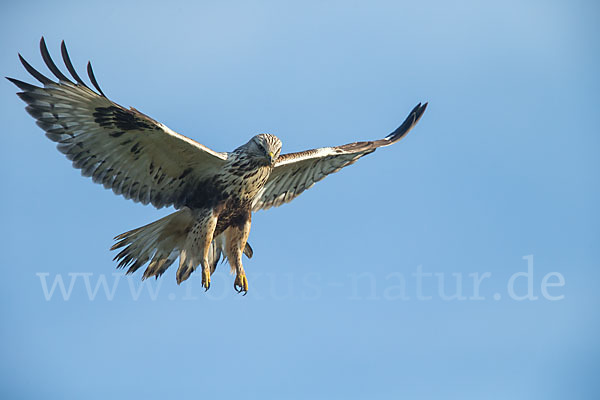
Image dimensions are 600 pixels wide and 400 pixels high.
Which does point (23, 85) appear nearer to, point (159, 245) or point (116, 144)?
point (116, 144)

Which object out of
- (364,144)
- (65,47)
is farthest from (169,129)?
(364,144)

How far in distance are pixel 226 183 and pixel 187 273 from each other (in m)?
1.11

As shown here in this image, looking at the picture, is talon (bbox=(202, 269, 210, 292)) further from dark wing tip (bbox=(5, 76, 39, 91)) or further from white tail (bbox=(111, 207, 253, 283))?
dark wing tip (bbox=(5, 76, 39, 91))

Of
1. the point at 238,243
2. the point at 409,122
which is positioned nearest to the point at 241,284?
the point at 238,243

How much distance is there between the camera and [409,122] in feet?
43.2

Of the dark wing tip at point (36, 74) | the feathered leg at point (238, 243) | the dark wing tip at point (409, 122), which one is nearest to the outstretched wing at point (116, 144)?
the dark wing tip at point (36, 74)

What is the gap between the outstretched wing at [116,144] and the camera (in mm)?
10250

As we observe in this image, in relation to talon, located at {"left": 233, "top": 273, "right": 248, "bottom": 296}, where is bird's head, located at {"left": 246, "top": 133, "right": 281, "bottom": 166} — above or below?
above

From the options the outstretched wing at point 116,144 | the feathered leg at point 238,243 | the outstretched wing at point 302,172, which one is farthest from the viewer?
the outstretched wing at point 302,172

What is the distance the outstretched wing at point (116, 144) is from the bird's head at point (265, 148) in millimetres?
332

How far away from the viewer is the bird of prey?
1030 centimetres

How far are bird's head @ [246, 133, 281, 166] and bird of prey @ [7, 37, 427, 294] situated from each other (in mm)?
10

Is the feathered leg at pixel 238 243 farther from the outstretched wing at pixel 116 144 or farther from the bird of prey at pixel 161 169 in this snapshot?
the outstretched wing at pixel 116 144

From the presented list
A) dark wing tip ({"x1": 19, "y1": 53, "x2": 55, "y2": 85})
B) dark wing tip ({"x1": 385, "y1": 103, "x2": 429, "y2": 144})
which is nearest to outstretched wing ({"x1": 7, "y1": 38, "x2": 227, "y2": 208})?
dark wing tip ({"x1": 19, "y1": 53, "x2": 55, "y2": 85})
